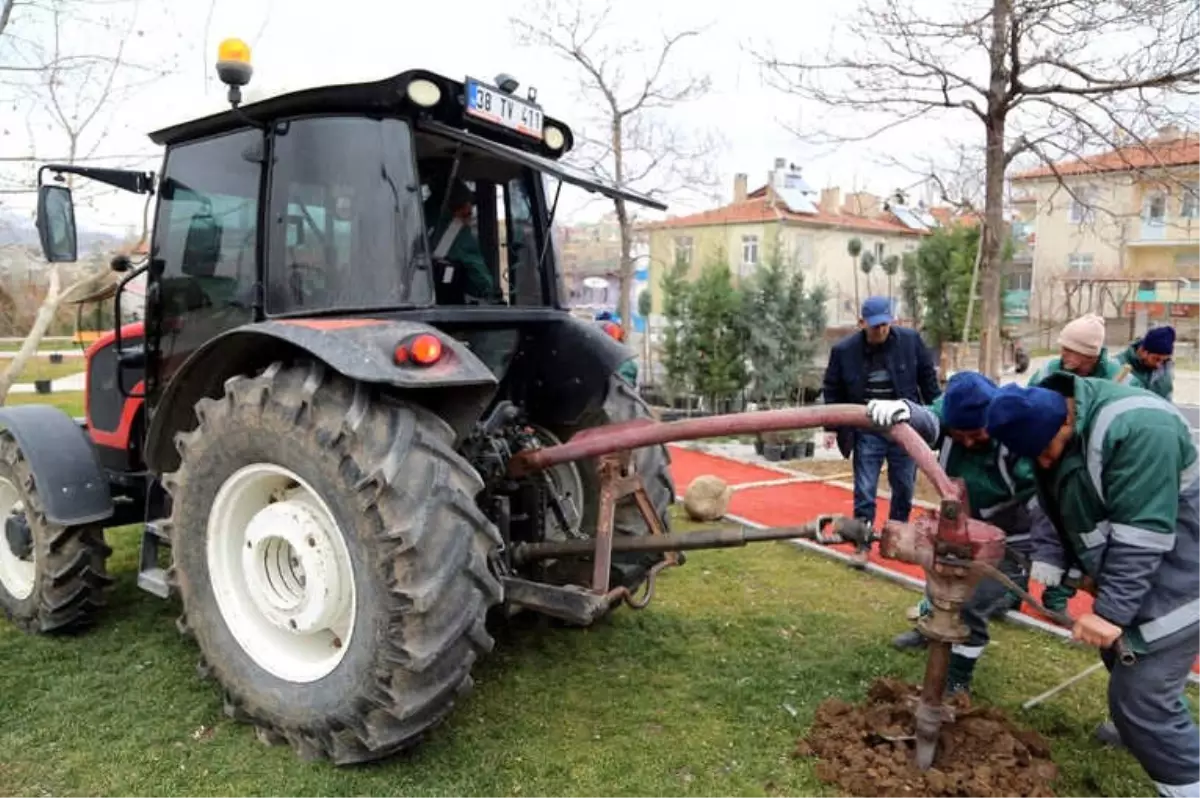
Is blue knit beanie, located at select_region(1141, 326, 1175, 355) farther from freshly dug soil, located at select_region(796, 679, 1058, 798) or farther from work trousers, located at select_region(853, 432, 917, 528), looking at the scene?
freshly dug soil, located at select_region(796, 679, 1058, 798)

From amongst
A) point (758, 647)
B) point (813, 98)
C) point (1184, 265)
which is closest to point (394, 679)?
point (758, 647)

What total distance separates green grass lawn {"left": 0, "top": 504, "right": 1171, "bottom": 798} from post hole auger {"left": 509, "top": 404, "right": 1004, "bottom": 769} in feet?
1.85

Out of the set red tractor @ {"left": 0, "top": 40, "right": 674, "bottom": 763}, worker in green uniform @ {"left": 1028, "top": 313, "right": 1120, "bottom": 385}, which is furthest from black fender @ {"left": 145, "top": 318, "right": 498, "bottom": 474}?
worker in green uniform @ {"left": 1028, "top": 313, "right": 1120, "bottom": 385}

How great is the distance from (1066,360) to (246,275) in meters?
4.17

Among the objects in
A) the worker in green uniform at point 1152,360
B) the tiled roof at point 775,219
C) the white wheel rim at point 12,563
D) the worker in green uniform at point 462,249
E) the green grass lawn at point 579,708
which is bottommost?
the green grass lawn at point 579,708

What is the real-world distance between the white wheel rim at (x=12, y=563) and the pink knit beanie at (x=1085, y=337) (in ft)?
17.8

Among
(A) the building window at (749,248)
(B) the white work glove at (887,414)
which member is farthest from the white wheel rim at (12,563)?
(A) the building window at (749,248)

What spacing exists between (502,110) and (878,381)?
324 centimetres

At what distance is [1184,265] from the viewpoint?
34.3 m

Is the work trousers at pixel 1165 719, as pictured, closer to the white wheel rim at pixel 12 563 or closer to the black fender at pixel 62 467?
the black fender at pixel 62 467

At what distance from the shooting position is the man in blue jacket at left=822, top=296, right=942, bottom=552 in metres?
5.50

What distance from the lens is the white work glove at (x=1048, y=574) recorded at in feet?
10.1

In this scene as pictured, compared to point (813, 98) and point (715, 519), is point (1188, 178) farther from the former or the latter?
point (715, 519)

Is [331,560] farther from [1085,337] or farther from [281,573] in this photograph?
[1085,337]
